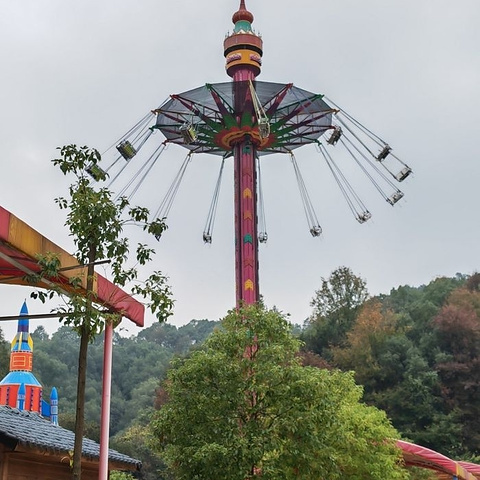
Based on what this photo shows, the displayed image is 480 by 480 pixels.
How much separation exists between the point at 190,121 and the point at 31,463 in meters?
20.6

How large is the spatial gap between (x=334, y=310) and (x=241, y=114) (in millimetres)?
23448

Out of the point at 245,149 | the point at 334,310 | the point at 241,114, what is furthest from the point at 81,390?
the point at 334,310

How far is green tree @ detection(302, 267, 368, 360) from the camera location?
160 ft

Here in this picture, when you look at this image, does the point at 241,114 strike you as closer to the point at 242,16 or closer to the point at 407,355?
the point at 242,16

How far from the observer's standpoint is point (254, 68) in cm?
3127

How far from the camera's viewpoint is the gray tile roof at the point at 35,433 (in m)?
8.77

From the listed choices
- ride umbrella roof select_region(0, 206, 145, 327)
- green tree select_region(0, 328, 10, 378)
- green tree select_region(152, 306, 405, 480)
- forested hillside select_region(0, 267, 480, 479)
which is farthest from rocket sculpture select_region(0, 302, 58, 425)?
ride umbrella roof select_region(0, 206, 145, 327)

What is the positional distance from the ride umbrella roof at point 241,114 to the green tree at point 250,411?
648 inches

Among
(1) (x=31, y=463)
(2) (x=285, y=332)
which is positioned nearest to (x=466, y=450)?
(2) (x=285, y=332)

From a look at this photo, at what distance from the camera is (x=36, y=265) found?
322 inches

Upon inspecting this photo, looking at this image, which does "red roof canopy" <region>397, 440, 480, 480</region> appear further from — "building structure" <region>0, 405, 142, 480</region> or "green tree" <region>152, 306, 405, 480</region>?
"building structure" <region>0, 405, 142, 480</region>

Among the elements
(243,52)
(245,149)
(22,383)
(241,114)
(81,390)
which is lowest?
(81,390)

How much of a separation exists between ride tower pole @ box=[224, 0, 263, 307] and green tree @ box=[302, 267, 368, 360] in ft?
67.2

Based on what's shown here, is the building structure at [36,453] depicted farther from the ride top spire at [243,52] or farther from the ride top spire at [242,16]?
the ride top spire at [242,16]
